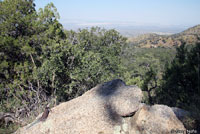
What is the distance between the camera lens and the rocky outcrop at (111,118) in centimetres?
394

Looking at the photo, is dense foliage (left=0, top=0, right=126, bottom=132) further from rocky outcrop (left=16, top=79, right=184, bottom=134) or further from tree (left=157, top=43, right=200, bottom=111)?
tree (left=157, top=43, right=200, bottom=111)

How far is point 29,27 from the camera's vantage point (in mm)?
10664

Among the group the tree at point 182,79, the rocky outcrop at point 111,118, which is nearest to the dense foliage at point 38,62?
the rocky outcrop at point 111,118

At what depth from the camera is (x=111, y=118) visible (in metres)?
4.23

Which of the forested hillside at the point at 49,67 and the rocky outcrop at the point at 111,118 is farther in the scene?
the forested hillside at the point at 49,67

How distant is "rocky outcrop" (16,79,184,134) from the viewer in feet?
12.9

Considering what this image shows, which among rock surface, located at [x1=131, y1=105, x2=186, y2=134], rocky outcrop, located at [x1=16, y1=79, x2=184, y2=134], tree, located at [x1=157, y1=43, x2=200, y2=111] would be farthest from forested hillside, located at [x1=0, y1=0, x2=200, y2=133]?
rock surface, located at [x1=131, y1=105, x2=186, y2=134]

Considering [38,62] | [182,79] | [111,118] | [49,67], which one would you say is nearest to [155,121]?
[111,118]

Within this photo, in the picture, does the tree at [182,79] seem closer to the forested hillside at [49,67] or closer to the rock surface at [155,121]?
the forested hillside at [49,67]

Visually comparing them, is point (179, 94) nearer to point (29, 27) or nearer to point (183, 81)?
point (183, 81)

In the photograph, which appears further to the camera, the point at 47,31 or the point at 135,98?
the point at 47,31

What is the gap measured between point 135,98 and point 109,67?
29.0 feet

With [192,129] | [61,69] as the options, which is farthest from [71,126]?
[61,69]

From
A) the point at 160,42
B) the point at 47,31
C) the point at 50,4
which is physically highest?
the point at 50,4
